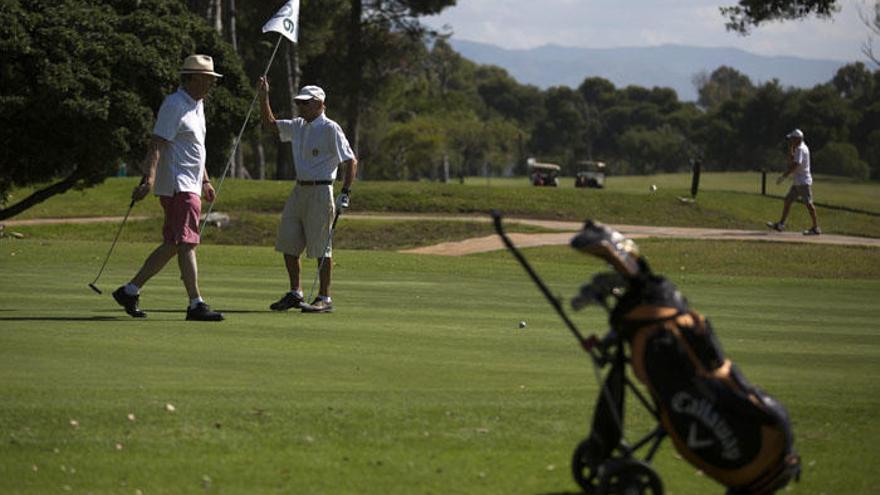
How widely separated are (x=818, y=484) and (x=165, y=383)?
4055 millimetres

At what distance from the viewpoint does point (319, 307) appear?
580 inches

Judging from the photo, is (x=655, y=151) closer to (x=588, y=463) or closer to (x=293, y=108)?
(x=293, y=108)

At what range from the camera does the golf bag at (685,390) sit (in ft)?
22.6

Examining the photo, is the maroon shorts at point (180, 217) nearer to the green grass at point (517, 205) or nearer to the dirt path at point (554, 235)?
the dirt path at point (554, 235)

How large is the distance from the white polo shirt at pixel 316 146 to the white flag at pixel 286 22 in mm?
2693

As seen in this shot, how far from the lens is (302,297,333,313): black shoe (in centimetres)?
1465

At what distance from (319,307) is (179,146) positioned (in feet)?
7.45

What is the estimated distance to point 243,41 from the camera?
6794 centimetres

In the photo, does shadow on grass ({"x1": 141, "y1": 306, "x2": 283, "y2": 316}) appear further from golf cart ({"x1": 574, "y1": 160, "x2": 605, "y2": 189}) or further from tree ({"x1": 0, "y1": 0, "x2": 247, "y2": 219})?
golf cart ({"x1": 574, "y1": 160, "x2": 605, "y2": 189})

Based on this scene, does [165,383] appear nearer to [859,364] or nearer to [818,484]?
[818,484]

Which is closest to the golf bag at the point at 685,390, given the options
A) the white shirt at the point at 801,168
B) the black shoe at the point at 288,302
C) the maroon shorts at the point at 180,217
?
the maroon shorts at the point at 180,217

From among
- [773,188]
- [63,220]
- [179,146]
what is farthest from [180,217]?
[773,188]

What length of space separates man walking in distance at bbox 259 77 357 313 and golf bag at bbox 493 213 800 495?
7983 mm

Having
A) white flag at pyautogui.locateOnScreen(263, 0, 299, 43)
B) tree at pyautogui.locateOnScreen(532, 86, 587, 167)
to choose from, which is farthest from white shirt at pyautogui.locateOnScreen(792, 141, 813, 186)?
tree at pyautogui.locateOnScreen(532, 86, 587, 167)
